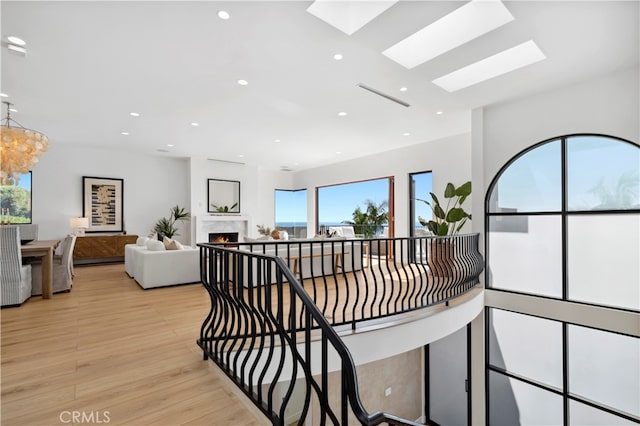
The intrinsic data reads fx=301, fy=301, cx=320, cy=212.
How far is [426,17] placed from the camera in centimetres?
281

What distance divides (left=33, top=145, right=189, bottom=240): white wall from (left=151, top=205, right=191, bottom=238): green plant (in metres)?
0.15

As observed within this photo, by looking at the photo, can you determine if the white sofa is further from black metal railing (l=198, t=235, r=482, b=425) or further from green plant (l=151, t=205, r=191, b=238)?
green plant (l=151, t=205, r=191, b=238)

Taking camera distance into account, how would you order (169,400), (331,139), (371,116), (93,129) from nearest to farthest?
(169,400), (371,116), (93,129), (331,139)

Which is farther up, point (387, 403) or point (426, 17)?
point (426, 17)

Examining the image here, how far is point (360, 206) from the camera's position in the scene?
389 inches

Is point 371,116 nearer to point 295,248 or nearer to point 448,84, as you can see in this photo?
point 448,84

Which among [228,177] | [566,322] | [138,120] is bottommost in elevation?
[566,322]

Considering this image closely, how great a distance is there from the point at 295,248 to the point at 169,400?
12.4ft

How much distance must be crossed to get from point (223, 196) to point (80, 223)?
3.75 metres

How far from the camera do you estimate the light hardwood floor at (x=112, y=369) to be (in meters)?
1.80

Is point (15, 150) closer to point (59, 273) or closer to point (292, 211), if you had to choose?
point (59, 273)

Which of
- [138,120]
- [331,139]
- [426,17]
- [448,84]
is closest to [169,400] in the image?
[426,17]

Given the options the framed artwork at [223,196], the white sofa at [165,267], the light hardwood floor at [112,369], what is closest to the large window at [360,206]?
the framed artwork at [223,196]

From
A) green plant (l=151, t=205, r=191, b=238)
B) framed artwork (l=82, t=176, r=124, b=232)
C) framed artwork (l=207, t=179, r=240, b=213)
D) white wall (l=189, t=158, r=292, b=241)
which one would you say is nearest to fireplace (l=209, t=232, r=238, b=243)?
white wall (l=189, t=158, r=292, b=241)
